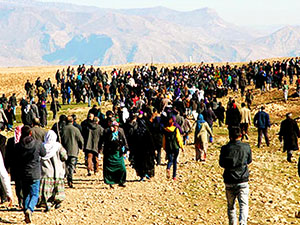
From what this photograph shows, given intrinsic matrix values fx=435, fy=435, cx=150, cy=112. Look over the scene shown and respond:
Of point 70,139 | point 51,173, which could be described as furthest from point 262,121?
point 51,173

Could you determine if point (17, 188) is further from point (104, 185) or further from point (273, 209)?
point (273, 209)

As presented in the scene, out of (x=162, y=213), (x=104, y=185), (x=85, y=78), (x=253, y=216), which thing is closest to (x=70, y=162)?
(x=104, y=185)

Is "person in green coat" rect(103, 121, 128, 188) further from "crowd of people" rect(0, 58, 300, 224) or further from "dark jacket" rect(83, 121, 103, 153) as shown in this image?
"dark jacket" rect(83, 121, 103, 153)

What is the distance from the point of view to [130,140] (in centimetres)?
1366

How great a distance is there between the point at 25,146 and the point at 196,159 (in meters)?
9.13

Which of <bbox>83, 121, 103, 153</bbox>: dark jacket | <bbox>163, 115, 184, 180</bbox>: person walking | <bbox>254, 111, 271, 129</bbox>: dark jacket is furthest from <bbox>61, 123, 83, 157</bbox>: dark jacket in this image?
<bbox>254, 111, 271, 129</bbox>: dark jacket

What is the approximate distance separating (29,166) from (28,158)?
0.16 m

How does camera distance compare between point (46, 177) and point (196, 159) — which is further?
point (196, 159)

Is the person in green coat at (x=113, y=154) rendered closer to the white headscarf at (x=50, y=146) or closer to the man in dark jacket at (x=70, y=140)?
the man in dark jacket at (x=70, y=140)

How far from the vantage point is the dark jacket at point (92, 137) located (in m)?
13.4

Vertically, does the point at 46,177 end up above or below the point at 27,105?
below

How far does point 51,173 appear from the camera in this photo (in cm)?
975

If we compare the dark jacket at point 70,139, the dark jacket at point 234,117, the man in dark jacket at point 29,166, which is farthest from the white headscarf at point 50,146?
the dark jacket at point 234,117

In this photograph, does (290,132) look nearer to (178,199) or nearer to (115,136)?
(178,199)
